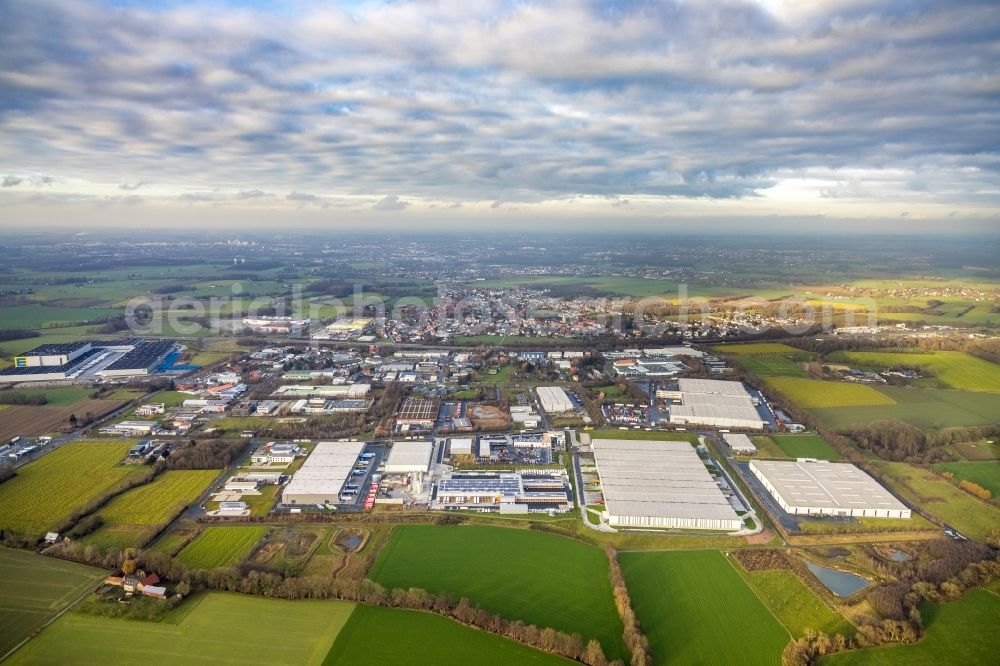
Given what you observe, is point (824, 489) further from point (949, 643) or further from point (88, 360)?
point (88, 360)

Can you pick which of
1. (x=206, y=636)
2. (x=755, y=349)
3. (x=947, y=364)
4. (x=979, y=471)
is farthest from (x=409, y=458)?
(x=947, y=364)

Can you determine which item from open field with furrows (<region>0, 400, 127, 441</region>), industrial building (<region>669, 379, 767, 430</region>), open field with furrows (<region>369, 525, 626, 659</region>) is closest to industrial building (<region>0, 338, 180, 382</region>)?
open field with furrows (<region>0, 400, 127, 441</region>)

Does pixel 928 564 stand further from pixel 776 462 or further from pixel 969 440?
pixel 969 440

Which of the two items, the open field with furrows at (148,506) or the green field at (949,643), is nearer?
the green field at (949,643)

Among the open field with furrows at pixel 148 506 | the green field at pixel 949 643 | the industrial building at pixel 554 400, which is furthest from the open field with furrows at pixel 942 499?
the open field with furrows at pixel 148 506

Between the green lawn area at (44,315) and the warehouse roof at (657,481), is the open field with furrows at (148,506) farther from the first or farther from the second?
the green lawn area at (44,315)

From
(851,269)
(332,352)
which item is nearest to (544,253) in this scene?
(851,269)
